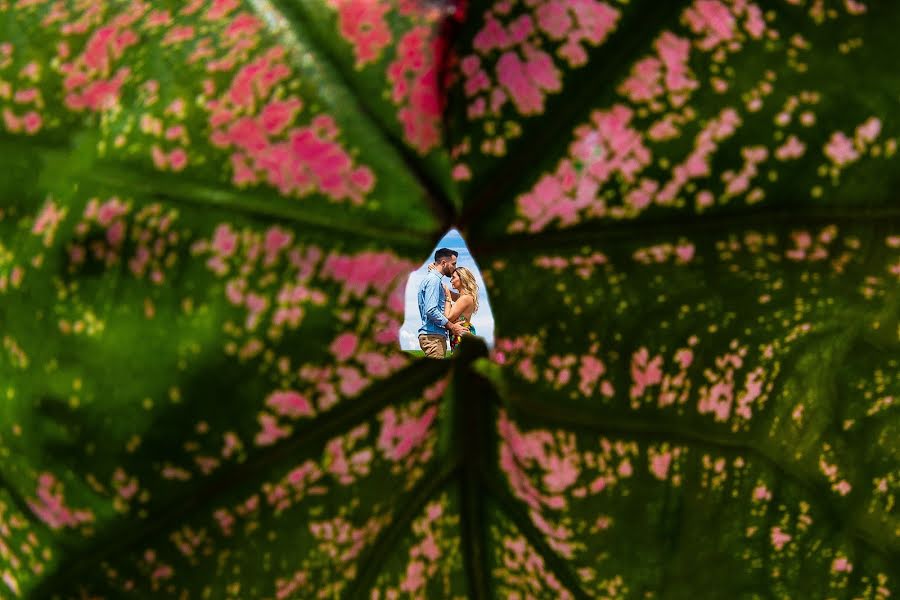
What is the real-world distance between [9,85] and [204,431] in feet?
0.69

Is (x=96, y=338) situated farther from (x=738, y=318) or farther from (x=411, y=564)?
(x=738, y=318)

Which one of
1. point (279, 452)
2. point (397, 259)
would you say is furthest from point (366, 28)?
point (279, 452)

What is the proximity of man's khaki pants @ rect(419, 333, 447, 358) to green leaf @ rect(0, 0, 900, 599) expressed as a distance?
12 mm

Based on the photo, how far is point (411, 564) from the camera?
481 mm

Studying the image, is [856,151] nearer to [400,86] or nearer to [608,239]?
[608,239]

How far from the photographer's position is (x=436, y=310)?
1.34 feet

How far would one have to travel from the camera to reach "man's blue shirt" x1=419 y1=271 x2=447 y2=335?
40 centimetres

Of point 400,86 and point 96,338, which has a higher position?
point 400,86

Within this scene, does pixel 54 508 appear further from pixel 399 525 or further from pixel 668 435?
pixel 668 435

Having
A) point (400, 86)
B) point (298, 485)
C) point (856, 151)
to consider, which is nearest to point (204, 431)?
point (298, 485)

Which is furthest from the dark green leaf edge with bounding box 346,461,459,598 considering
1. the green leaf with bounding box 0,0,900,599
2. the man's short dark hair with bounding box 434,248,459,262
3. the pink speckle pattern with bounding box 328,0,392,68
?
the pink speckle pattern with bounding box 328,0,392,68

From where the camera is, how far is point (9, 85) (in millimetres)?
428

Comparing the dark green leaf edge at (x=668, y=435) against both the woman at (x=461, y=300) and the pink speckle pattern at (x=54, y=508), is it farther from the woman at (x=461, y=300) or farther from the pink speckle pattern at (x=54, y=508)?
the pink speckle pattern at (x=54, y=508)

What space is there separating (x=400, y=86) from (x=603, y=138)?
0.34 ft
